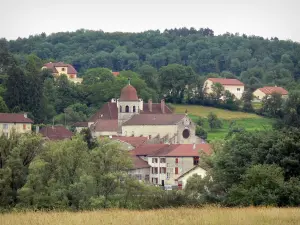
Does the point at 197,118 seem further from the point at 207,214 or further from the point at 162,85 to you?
the point at 207,214

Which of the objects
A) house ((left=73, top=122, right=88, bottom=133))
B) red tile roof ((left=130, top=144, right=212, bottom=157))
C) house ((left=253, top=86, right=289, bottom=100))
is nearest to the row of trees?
red tile roof ((left=130, top=144, right=212, bottom=157))

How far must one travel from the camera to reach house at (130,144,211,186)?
9175 centimetres

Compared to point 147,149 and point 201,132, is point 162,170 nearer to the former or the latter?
point 147,149

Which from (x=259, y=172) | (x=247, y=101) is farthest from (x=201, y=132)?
(x=259, y=172)

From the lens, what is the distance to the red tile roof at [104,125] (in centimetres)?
11144

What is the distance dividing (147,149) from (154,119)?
439 inches

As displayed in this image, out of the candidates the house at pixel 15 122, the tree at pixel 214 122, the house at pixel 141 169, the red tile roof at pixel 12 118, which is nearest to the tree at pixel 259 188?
the house at pixel 141 169

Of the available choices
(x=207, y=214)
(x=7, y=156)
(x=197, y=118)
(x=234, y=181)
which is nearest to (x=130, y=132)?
(x=197, y=118)

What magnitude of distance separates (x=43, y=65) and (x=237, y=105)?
3973 centimetres

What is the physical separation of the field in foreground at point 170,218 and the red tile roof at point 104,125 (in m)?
83.0

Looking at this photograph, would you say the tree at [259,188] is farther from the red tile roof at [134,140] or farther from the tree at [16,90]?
the tree at [16,90]

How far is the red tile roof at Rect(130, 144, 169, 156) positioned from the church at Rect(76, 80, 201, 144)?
604 centimetres

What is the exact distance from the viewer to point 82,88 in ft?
472

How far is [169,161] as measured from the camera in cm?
9381
